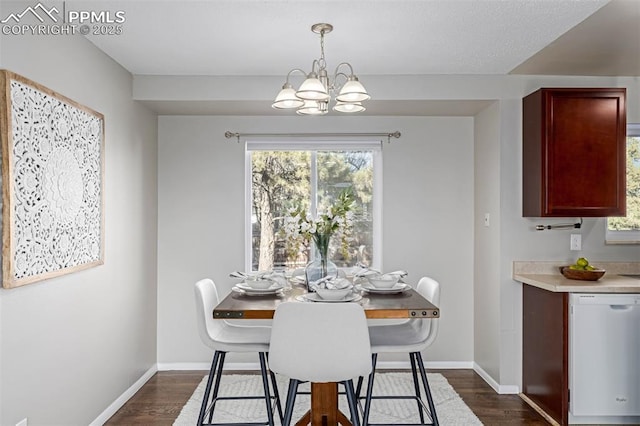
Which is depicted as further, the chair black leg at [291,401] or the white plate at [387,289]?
the white plate at [387,289]

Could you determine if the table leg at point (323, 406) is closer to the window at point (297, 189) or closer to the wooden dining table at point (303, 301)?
the wooden dining table at point (303, 301)

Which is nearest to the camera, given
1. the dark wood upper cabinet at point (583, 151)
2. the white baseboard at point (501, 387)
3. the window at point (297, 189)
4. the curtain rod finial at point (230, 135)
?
the dark wood upper cabinet at point (583, 151)

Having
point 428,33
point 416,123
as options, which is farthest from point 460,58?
point 416,123

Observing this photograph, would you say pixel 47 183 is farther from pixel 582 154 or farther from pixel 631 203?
pixel 631 203

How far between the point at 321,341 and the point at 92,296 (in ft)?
5.11

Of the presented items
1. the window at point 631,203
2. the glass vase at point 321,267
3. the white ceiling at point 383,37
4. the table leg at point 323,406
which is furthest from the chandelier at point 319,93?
the window at point 631,203

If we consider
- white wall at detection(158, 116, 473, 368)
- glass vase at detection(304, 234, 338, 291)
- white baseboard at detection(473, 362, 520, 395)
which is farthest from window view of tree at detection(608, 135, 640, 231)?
glass vase at detection(304, 234, 338, 291)

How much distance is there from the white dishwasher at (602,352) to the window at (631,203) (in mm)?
942

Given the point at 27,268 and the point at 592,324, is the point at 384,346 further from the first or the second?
the point at 27,268

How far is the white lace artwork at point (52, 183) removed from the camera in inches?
Result: 85.2

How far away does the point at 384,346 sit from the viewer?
2639 millimetres

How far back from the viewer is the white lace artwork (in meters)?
2.16

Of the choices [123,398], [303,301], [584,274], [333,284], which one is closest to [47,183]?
[303,301]

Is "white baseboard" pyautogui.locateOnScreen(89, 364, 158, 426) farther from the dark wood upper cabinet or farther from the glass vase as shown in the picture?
the dark wood upper cabinet
